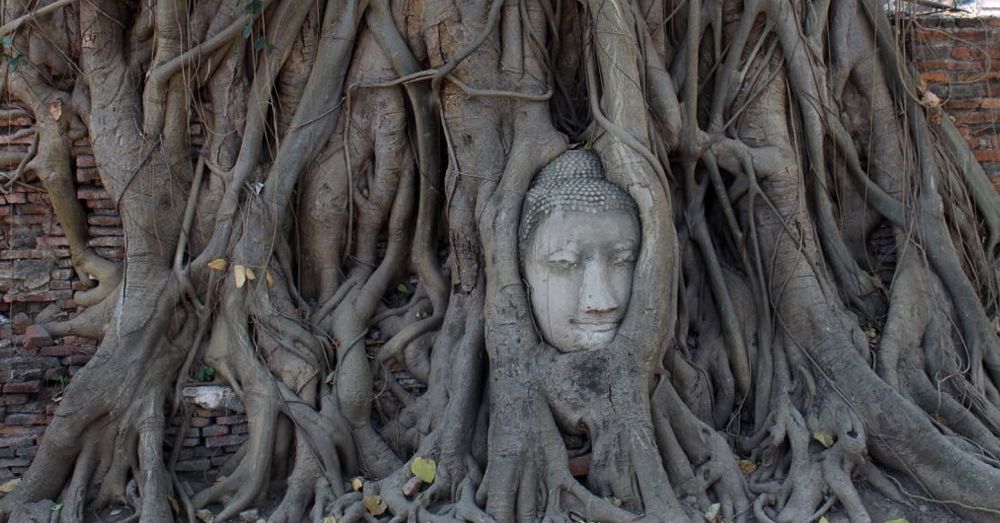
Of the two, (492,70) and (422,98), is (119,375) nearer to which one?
(422,98)

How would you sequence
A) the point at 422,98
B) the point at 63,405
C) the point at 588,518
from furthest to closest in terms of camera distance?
the point at 422,98 < the point at 63,405 < the point at 588,518

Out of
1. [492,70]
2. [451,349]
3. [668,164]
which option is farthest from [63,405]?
[668,164]

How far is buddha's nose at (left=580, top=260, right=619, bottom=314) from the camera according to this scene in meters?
3.66

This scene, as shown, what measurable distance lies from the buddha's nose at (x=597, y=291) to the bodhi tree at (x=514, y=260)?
0.01 m

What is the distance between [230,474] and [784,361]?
8.10ft

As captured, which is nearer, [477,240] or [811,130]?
[477,240]

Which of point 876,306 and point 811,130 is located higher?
point 811,130

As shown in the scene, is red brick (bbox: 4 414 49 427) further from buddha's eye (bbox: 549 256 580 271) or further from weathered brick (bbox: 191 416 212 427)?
buddha's eye (bbox: 549 256 580 271)

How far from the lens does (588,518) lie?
346 cm

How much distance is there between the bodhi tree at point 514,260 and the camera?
3.70m

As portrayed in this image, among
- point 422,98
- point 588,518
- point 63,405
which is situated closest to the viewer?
point 588,518

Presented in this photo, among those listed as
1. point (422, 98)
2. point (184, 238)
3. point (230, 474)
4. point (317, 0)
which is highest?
point (317, 0)

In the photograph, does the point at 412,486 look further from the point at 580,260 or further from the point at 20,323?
the point at 20,323

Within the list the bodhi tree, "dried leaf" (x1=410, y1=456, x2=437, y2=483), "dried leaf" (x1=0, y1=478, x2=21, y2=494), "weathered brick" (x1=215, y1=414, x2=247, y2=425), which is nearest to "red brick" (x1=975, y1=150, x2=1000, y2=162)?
the bodhi tree
